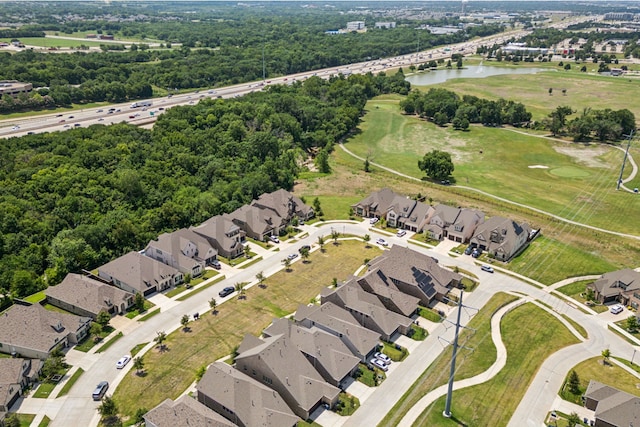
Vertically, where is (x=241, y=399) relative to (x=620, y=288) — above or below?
above

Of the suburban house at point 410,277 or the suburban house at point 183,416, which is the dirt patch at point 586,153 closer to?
the suburban house at point 410,277

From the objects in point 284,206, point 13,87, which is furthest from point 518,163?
point 13,87

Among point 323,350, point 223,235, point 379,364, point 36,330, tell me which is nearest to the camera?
point 323,350

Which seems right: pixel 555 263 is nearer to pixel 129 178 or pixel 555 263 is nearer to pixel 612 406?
pixel 612 406

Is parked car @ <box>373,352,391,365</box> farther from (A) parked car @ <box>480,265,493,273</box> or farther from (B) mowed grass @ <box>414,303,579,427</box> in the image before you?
(A) parked car @ <box>480,265,493,273</box>

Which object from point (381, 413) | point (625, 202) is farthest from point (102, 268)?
point (625, 202)

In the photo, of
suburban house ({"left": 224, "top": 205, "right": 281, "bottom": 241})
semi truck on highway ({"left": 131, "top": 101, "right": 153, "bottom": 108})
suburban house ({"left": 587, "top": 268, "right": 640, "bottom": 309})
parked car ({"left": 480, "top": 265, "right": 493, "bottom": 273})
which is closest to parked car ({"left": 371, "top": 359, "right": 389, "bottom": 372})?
parked car ({"left": 480, "top": 265, "right": 493, "bottom": 273})
